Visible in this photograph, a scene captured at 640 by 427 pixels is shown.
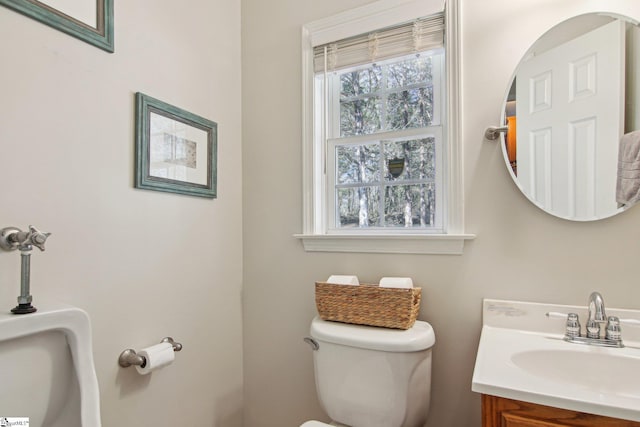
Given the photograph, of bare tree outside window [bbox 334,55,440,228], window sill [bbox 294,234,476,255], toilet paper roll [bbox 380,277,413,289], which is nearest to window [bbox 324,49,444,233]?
bare tree outside window [bbox 334,55,440,228]

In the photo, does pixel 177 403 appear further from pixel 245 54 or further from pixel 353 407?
pixel 245 54

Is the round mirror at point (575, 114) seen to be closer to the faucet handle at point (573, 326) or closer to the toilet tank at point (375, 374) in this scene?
the faucet handle at point (573, 326)

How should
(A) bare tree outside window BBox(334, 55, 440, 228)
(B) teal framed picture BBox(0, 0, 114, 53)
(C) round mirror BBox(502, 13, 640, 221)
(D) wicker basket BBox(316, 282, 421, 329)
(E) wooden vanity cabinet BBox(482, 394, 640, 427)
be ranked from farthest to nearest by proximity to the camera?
(A) bare tree outside window BBox(334, 55, 440, 228)
(D) wicker basket BBox(316, 282, 421, 329)
(C) round mirror BBox(502, 13, 640, 221)
(B) teal framed picture BBox(0, 0, 114, 53)
(E) wooden vanity cabinet BBox(482, 394, 640, 427)

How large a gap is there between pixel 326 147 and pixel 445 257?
729mm

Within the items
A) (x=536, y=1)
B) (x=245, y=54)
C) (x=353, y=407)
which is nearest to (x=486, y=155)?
(x=536, y=1)

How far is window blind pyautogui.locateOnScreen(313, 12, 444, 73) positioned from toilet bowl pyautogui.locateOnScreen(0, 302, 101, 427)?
1353mm

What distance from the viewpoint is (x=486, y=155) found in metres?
1.27

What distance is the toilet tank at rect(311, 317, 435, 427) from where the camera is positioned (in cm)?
116

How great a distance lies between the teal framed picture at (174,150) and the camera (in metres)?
1.25

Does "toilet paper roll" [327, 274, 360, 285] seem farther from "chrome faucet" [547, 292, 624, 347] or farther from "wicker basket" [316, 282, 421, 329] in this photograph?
"chrome faucet" [547, 292, 624, 347]

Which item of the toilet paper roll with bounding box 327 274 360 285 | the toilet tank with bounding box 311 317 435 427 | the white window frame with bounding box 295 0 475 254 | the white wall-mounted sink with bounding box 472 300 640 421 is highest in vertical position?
the white window frame with bounding box 295 0 475 254

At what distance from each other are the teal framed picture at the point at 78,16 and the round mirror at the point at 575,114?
1.38 meters

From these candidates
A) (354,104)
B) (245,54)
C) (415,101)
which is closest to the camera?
(415,101)

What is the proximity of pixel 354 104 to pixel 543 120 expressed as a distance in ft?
2.54
